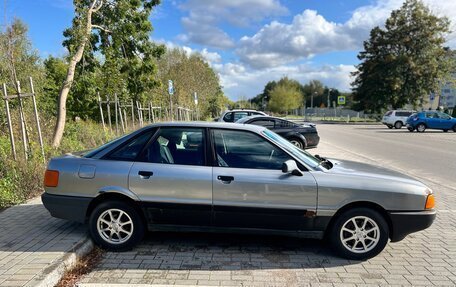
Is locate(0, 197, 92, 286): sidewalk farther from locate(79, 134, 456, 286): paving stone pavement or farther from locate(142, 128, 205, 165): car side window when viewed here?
locate(142, 128, 205, 165): car side window

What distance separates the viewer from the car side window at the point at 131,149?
4516 mm

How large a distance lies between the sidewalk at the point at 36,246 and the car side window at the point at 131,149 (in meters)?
1.09

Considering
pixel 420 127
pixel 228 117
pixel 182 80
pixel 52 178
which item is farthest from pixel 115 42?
pixel 420 127

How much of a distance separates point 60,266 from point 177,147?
178cm

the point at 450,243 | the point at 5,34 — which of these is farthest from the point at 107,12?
the point at 450,243

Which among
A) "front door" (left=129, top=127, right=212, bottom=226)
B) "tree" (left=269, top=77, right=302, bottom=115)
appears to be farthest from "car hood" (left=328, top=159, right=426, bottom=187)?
"tree" (left=269, top=77, right=302, bottom=115)

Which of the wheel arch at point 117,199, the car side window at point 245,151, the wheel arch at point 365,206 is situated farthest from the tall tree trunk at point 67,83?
the wheel arch at point 365,206

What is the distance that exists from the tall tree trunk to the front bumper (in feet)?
28.5

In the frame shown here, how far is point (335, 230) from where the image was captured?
4.26 metres

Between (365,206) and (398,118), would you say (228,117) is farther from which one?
(398,118)

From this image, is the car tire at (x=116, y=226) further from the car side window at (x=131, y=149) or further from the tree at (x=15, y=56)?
the tree at (x=15, y=56)

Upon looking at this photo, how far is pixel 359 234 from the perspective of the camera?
14.0ft

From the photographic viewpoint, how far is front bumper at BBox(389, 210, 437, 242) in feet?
13.8

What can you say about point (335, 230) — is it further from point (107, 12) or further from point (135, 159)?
point (107, 12)
